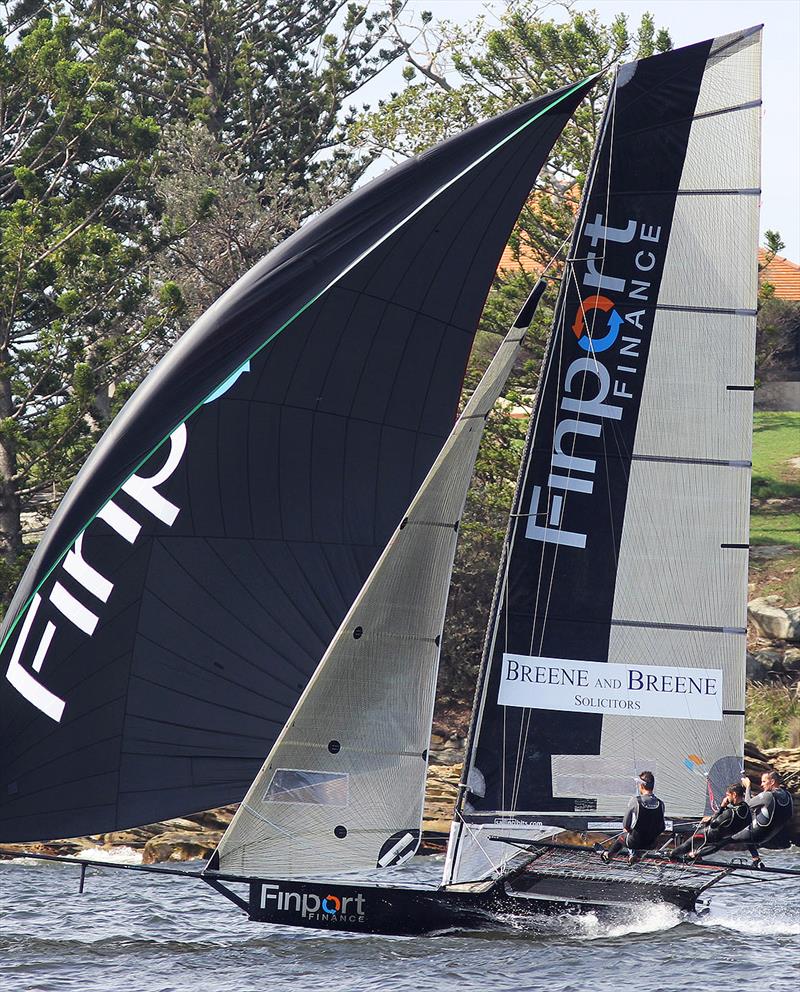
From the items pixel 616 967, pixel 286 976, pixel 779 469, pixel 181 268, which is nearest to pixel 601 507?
pixel 616 967

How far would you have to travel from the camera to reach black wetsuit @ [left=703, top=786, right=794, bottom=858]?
45.9ft

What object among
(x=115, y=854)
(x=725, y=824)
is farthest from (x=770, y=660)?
(x=725, y=824)

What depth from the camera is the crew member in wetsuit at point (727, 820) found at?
548 inches

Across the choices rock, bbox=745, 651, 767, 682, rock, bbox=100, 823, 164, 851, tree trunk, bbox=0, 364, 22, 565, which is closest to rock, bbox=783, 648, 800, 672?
rock, bbox=745, 651, 767, 682

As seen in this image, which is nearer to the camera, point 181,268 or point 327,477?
point 327,477

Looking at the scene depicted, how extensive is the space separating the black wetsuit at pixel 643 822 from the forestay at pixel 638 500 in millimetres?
297

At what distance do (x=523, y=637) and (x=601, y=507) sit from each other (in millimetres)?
1424

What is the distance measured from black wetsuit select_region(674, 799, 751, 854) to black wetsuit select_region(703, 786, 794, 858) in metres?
0.04

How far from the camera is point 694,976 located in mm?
13195

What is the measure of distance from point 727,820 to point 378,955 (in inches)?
135

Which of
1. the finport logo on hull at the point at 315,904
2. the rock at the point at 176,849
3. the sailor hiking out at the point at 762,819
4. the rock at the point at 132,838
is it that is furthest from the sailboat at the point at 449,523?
the rock at the point at 132,838

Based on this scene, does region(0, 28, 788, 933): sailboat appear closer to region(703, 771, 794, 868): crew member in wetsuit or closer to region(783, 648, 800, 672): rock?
region(703, 771, 794, 868): crew member in wetsuit

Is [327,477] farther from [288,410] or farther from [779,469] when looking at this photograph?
[779,469]

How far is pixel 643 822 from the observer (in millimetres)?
13820
